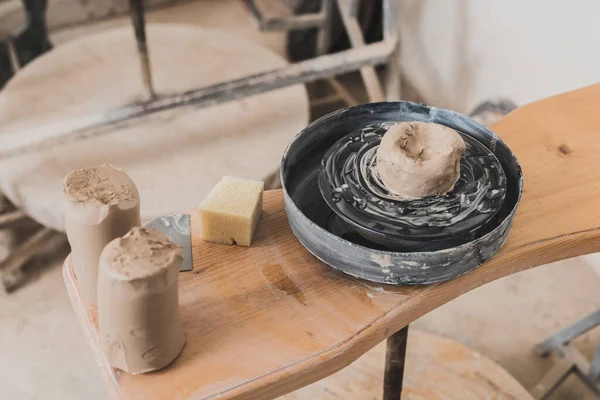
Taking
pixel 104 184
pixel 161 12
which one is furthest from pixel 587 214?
pixel 161 12

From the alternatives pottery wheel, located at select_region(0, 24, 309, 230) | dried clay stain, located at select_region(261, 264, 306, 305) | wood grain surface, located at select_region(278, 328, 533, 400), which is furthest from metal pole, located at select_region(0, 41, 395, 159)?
dried clay stain, located at select_region(261, 264, 306, 305)

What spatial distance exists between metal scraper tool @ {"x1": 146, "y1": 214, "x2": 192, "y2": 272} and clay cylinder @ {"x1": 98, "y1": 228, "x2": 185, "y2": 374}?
0.58 feet

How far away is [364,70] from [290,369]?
1.77m

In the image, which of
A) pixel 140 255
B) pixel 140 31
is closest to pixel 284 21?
pixel 140 31

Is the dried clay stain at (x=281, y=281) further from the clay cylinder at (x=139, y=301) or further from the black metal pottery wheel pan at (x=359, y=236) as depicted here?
the clay cylinder at (x=139, y=301)

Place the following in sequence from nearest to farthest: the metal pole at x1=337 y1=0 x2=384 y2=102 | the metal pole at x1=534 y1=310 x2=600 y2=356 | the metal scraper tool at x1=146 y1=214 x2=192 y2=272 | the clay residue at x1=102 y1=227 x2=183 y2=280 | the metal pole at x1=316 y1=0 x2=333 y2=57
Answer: the clay residue at x1=102 y1=227 x2=183 y2=280 → the metal scraper tool at x1=146 y1=214 x2=192 y2=272 → the metal pole at x1=534 y1=310 x2=600 y2=356 → the metal pole at x1=337 y1=0 x2=384 y2=102 → the metal pole at x1=316 y1=0 x2=333 y2=57

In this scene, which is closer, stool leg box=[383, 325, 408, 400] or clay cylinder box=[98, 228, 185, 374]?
clay cylinder box=[98, 228, 185, 374]

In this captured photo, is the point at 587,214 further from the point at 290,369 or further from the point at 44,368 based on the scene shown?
the point at 44,368

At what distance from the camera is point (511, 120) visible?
3.89 ft

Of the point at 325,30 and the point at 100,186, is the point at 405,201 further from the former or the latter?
the point at 325,30

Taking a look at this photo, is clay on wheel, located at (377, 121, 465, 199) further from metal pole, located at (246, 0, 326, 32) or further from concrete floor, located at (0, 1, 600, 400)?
metal pole, located at (246, 0, 326, 32)

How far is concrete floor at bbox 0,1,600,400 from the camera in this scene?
1.88 metres

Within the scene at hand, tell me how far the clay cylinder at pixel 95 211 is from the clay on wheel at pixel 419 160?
14.4 inches

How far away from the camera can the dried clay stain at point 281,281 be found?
885 millimetres
